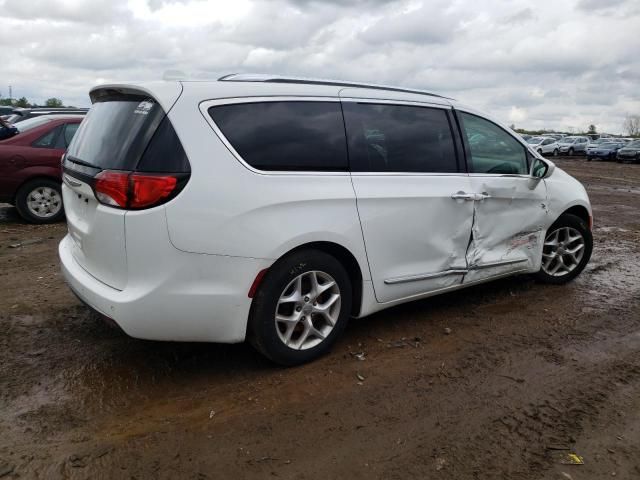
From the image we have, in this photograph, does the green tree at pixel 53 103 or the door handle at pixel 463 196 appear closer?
the door handle at pixel 463 196

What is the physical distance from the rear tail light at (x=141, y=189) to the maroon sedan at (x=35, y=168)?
5.97m

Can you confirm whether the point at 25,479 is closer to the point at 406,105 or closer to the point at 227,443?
the point at 227,443

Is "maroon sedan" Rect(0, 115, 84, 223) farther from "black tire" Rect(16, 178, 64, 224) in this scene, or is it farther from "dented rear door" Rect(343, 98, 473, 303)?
"dented rear door" Rect(343, 98, 473, 303)

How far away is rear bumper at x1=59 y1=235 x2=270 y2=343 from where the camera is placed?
2.99 meters

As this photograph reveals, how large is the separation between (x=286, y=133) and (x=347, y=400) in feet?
5.43

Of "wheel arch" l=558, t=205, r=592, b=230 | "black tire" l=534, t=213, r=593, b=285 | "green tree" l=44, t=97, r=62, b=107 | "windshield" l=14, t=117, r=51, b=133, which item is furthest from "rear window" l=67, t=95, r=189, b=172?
"green tree" l=44, t=97, r=62, b=107

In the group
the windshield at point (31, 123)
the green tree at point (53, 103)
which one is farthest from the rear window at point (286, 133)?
the green tree at point (53, 103)

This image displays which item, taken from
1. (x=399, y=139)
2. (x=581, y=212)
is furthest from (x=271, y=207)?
(x=581, y=212)

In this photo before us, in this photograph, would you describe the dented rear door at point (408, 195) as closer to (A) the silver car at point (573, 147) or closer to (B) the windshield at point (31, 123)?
(B) the windshield at point (31, 123)

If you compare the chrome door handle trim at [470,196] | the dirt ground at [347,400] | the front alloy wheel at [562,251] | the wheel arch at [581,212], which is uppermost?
the chrome door handle trim at [470,196]

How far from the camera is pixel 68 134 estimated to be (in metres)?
8.44

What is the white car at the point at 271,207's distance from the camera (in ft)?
9.86

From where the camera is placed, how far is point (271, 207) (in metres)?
3.20

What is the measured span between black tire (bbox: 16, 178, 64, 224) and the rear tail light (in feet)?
19.8
